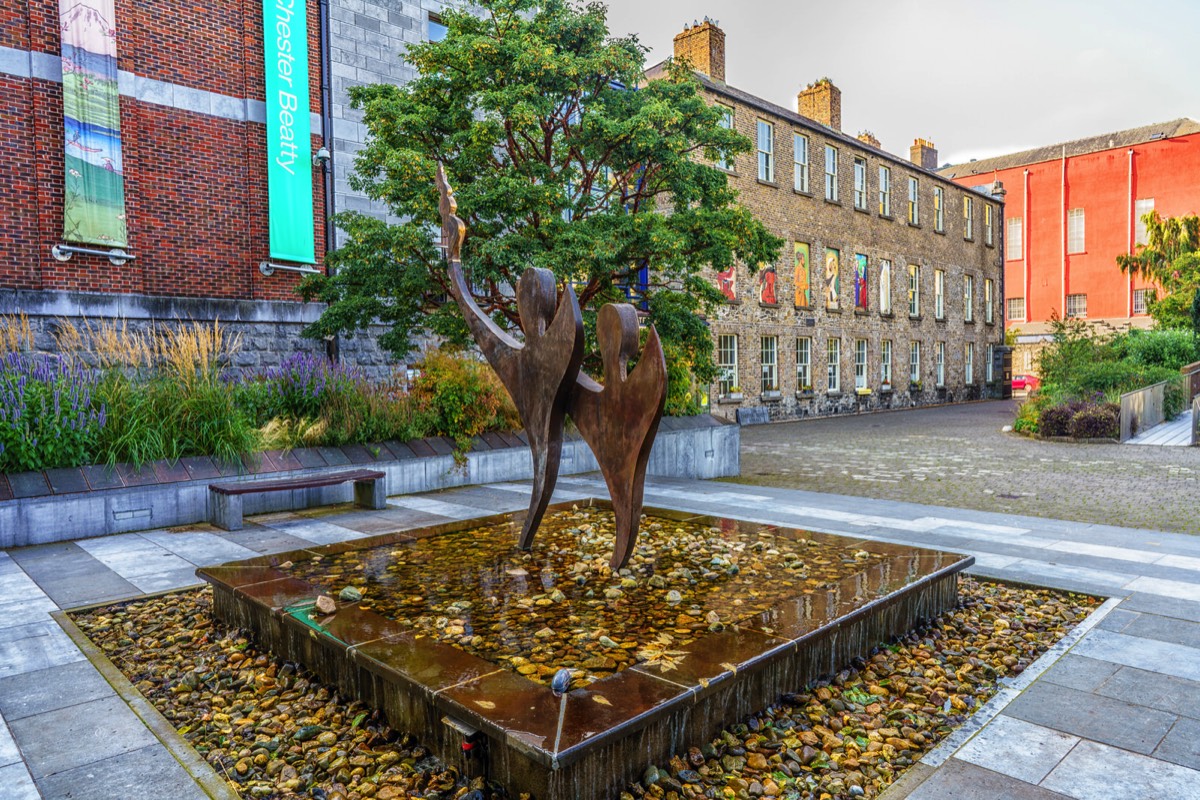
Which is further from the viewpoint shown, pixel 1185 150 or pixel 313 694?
pixel 1185 150

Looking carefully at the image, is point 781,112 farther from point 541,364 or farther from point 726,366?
point 541,364

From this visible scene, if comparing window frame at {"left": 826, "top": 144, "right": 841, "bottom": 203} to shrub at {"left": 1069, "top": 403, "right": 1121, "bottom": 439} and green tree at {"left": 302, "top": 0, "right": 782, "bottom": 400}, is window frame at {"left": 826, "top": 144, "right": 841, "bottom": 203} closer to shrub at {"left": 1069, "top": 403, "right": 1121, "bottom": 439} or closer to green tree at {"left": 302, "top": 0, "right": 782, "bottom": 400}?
shrub at {"left": 1069, "top": 403, "right": 1121, "bottom": 439}

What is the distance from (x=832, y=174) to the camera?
26.1m

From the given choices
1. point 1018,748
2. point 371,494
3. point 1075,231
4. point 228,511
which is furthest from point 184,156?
point 1075,231

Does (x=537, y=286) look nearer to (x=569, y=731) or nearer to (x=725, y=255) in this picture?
(x=569, y=731)

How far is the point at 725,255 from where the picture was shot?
10.1 meters

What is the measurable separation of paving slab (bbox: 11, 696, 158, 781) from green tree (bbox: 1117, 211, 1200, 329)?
38281 millimetres

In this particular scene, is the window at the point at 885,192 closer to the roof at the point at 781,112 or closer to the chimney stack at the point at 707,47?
the roof at the point at 781,112

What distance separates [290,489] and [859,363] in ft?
77.9

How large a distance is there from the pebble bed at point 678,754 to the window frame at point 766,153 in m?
20.5

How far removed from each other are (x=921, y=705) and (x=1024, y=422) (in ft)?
56.0

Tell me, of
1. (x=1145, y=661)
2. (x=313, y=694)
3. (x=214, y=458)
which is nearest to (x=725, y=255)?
(x=214, y=458)

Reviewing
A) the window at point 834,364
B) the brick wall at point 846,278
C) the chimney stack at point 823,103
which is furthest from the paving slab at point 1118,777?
the chimney stack at point 823,103

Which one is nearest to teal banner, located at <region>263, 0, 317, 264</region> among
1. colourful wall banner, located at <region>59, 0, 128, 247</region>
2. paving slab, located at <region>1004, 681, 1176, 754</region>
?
colourful wall banner, located at <region>59, 0, 128, 247</region>
